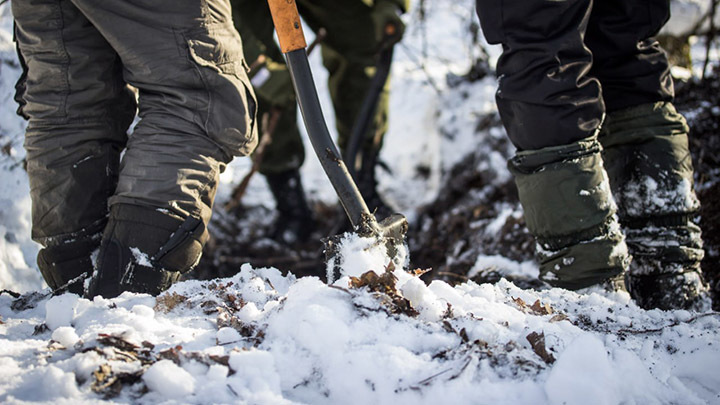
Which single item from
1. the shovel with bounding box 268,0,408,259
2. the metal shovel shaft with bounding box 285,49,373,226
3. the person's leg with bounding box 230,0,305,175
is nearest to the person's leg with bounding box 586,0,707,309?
the shovel with bounding box 268,0,408,259

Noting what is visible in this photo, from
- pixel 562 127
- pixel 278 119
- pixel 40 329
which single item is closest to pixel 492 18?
pixel 562 127

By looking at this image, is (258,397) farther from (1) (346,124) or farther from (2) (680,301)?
(1) (346,124)

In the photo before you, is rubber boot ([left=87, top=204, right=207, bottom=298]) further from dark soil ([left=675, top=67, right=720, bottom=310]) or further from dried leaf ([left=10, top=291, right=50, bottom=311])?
dark soil ([left=675, top=67, right=720, bottom=310])

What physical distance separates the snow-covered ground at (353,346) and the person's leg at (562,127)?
7.0 inches

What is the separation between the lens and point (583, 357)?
3.20 ft

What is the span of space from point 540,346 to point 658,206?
3.59ft

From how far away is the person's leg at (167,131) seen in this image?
1520 mm

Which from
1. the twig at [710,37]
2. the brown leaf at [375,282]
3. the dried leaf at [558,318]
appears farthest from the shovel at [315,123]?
the twig at [710,37]

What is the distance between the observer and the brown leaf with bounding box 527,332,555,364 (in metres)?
1.07

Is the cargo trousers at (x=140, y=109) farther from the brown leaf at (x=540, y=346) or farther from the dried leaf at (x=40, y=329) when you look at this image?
the brown leaf at (x=540, y=346)

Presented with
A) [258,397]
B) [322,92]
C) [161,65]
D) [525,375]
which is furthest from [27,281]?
[322,92]

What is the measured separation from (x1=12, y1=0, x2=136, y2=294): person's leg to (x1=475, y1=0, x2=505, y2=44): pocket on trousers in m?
1.22

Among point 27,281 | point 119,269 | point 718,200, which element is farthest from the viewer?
point 718,200

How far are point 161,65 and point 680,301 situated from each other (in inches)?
73.7
